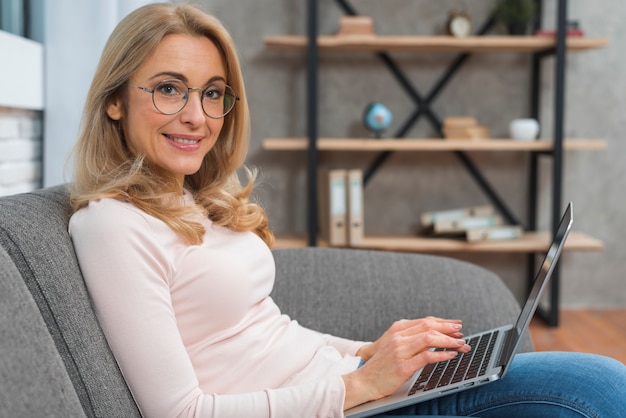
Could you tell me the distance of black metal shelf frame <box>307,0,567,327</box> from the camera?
10.7 feet

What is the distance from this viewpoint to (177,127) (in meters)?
1.26

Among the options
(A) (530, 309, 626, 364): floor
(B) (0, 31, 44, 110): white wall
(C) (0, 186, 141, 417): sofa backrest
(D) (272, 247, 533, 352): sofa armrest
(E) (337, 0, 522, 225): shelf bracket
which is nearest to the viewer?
(C) (0, 186, 141, 417): sofa backrest

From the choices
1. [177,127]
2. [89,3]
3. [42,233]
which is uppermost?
[89,3]

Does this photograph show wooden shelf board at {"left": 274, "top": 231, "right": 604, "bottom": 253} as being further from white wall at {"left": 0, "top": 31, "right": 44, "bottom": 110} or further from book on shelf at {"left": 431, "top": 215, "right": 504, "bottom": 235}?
white wall at {"left": 0, "top": 31, "right": 44, "bottom": 110}

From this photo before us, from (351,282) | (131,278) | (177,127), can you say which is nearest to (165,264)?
(131,278)

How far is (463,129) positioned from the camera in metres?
3.38

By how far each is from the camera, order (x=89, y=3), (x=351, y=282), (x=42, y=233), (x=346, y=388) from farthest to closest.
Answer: (x=89, y=3) → (x=351, y=282) → (x=346, y=388) → (x=42, y=233)

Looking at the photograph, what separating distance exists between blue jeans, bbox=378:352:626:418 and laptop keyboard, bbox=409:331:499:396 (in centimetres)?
6

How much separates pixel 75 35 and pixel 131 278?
152 centimetres

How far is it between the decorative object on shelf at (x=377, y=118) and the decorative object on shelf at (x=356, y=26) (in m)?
0.31

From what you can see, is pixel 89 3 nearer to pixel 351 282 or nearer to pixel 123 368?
pixel 351 282

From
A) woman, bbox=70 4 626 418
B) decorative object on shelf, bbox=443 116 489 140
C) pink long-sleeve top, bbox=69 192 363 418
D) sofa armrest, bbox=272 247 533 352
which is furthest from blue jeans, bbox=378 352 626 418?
decorative object on shelf, bbox=443 116 489 140

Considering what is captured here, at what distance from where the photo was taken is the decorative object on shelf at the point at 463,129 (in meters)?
3.36

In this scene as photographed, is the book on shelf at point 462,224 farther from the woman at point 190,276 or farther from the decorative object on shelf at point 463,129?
the woman at point 190,276
